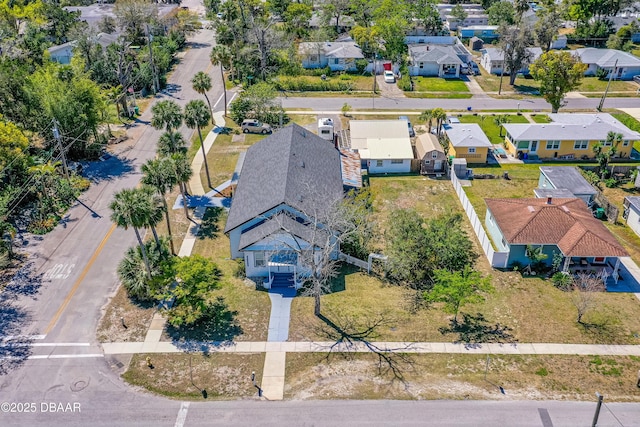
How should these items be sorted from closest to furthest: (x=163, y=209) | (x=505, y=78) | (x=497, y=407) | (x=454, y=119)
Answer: (x=497, y=407) < (x=163, y=209) < (x=454, y=119) < (x=505, y=78)

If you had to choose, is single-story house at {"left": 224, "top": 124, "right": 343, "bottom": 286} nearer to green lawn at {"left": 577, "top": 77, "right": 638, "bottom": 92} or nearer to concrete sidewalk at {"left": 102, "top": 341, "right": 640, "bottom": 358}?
concrete sidewalk at {"left": 102, "top": 341, "right": 640, "bottom": 358}

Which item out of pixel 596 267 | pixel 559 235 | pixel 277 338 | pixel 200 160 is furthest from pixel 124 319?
pixel 596 267

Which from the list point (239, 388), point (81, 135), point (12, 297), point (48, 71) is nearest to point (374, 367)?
point (239, 388)

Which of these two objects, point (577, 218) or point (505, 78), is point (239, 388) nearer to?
point (577, 218)

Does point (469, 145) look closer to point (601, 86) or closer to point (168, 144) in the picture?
point (168, 144)

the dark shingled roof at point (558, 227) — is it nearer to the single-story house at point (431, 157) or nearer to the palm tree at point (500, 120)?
the single-story house at point (431, 157)

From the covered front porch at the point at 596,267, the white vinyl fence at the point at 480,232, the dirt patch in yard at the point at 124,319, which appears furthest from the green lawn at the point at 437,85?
the dirt patch in yard at the point at 124,319
